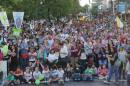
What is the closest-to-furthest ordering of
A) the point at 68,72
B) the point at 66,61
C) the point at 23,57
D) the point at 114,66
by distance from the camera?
the point at 114,66
the point at 68,72
the point at 66,61
the point at 23,57

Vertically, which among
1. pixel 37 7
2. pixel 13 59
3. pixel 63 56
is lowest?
pixel 13 59

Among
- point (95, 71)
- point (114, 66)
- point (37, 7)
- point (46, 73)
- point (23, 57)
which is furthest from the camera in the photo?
point (37, 7)

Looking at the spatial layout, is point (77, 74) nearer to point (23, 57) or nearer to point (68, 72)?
point (68, 72)

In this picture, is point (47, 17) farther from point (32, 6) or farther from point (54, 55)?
point (54, 55)

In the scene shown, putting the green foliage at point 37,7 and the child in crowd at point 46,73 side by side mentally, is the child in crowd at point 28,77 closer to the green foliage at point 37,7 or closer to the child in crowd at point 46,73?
the child in crowd at point 46,73

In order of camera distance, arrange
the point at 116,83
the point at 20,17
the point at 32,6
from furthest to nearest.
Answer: the point at 32,6 < the point at 20,17 < the point at 116,83

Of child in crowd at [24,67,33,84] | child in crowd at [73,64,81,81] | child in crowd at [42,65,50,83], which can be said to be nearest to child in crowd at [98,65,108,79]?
child in crowd at [73,64,81,81]

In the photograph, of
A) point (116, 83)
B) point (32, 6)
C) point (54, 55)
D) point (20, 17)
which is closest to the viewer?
point (116, 83)

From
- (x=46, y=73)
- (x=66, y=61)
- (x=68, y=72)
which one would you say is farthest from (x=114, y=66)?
(x=46, y=73)

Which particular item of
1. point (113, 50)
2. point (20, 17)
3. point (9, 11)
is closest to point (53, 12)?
point (9, 11)

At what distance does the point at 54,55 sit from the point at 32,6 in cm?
3242

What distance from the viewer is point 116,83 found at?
1953cm

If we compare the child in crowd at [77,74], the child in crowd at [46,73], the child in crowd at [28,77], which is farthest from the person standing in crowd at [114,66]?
the child in crowd at [28,77]

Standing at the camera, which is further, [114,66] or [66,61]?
[66,61]
